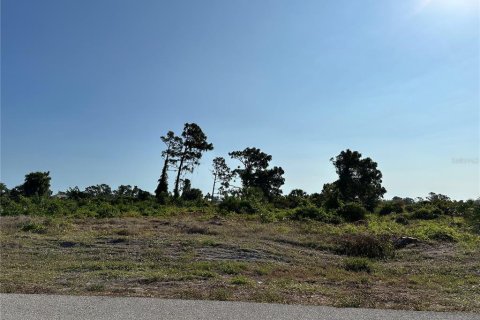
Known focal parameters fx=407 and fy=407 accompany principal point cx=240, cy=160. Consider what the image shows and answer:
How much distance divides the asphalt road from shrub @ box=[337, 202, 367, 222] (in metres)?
19.7

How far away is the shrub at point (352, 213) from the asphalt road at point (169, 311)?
64.7 feet

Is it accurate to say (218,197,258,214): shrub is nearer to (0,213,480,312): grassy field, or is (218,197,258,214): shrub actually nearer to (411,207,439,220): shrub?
(411,207,439,220): shrub

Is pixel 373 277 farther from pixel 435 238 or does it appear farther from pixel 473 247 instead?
pixel 435 238

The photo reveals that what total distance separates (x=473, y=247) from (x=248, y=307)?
10.7 m

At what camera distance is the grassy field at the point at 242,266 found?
6.75 m

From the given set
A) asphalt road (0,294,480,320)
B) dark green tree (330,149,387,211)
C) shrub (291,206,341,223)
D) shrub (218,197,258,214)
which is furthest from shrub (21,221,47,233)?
dark green tree (330,149,387,211)

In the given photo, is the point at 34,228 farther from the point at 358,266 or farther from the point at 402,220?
the point at 402,220

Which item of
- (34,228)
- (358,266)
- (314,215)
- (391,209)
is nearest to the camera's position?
(358,266)

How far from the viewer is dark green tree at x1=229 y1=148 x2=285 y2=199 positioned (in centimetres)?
5584

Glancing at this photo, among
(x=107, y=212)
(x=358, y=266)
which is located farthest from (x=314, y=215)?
(x=358, y=266)

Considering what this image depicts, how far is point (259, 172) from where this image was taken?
55938 millimetres

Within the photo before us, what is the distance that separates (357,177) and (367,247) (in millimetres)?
34718

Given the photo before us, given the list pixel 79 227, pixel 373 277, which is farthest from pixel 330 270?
pixel 79 227

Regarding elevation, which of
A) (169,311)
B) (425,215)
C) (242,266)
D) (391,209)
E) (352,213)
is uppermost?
(391,209)
